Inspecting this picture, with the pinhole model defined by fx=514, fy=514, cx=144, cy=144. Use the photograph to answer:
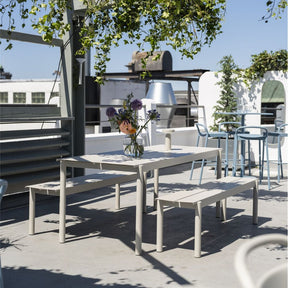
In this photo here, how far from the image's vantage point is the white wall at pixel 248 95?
9802mm

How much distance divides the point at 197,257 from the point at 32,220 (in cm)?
157

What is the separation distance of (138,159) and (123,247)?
0.78 metres

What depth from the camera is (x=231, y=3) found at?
5.24m

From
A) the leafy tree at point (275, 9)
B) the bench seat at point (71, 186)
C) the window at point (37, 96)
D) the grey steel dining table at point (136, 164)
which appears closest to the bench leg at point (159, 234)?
the grey steel dining table at point (136, 164)

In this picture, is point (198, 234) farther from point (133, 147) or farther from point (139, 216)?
point (133, 147)

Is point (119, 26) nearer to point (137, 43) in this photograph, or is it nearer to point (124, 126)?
point (137, 43)

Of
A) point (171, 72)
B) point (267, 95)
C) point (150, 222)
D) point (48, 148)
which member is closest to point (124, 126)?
point (150, 222)

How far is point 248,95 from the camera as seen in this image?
1009cm

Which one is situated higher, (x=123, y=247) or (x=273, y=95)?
(x=273, y=95)

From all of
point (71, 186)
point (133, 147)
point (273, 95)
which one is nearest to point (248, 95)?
point (273, 95)

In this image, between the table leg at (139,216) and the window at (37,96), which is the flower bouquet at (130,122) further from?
the window at (37,96)

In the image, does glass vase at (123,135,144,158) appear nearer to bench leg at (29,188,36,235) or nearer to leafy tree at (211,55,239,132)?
bench leg at (29,188,36,235)

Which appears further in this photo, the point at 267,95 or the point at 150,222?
the point at 267,95

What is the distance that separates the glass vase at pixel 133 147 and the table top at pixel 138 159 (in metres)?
0.06
